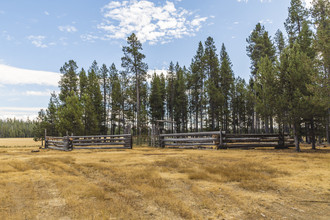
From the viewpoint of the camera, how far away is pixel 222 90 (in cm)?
3694

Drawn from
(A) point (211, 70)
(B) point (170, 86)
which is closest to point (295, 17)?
(A) point (211, 70)

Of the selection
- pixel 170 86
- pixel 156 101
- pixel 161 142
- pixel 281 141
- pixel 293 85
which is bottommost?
pixel 161 142

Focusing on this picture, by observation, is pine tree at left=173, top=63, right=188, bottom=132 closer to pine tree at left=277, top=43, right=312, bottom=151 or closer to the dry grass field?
pine tree at left=277, top=43, right=312, bottom=151

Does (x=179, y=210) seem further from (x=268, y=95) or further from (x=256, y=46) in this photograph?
(x=256, y=46)

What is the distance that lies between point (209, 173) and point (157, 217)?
11.2 ft

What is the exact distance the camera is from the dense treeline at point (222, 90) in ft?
42.8

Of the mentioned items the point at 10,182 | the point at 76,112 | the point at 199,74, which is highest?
the point at 199,74

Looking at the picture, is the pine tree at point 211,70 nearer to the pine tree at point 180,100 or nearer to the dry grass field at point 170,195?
the pine tree at point 180,100

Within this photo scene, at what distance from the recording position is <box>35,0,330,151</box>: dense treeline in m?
13.0

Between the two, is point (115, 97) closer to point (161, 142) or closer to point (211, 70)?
point (211, 70)

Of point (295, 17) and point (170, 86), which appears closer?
point (295, 17)

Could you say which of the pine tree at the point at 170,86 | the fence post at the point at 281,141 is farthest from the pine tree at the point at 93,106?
the fence post at the point at 281,141

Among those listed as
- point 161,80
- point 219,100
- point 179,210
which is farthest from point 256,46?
point 179,210

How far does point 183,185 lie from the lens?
4980mm
